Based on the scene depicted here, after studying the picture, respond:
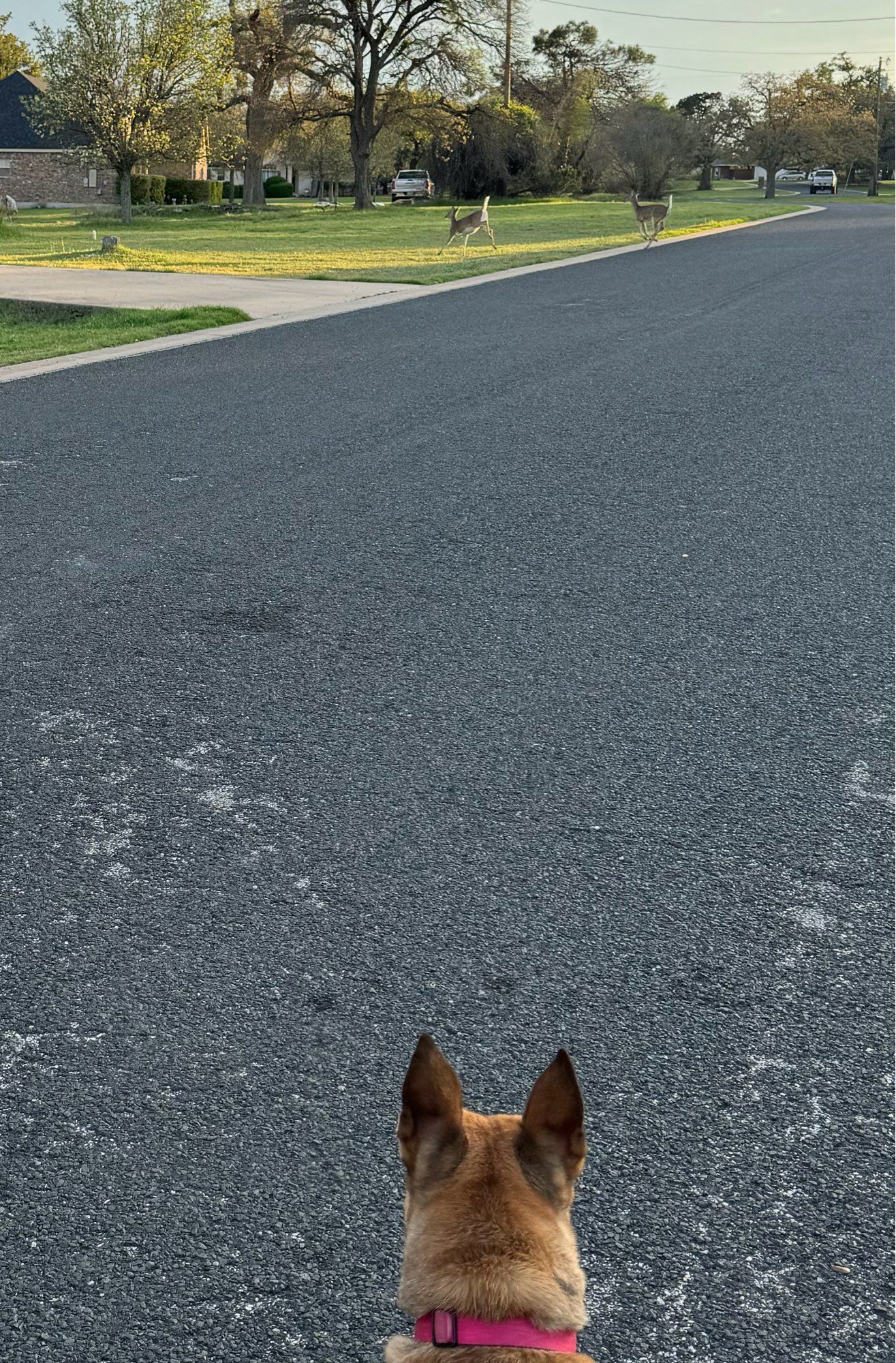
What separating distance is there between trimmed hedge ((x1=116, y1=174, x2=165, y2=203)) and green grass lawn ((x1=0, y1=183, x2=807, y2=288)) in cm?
261

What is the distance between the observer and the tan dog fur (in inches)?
62.4

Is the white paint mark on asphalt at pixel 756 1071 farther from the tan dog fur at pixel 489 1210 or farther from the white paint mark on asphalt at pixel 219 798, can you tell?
the white paint mark on asphalt at pixel 219 798

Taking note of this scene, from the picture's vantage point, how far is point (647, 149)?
51469 mm

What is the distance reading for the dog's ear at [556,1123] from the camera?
1673mm

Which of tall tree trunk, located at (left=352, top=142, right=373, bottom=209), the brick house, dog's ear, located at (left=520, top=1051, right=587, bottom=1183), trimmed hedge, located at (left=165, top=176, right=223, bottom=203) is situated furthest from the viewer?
the brick house

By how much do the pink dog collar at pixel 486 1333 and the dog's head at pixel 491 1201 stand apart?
0.04 feet

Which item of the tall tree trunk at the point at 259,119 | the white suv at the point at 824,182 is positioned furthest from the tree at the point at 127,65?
the white suv at the point at 824,182

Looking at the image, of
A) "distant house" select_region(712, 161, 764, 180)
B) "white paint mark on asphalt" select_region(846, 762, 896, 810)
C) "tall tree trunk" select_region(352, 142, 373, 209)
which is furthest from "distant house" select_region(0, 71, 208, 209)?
"distant house" select_region(712, 161, 764, 180)

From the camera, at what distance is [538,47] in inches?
3088

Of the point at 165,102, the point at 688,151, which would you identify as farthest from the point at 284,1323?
the point at 688,151

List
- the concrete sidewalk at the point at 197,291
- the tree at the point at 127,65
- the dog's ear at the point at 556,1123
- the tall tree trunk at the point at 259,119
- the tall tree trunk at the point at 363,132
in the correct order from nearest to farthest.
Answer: the dog's ear at the point at 556,1123 < the concrete sidewalk at the point at 197,291 < the tree at the point at 127,65 < the tall tree trunk at the point at 259,119 < the tall tree trunk at the point at 363,132

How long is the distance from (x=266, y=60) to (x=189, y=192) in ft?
39.2

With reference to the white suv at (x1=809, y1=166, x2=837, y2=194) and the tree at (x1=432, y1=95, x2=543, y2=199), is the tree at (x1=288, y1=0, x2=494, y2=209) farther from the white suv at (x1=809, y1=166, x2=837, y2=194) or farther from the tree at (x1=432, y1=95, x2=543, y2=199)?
the white suv at (x1=809, y1=166, x2=837, y2=194)

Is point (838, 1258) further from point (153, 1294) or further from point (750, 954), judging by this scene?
point (153, 1294)
